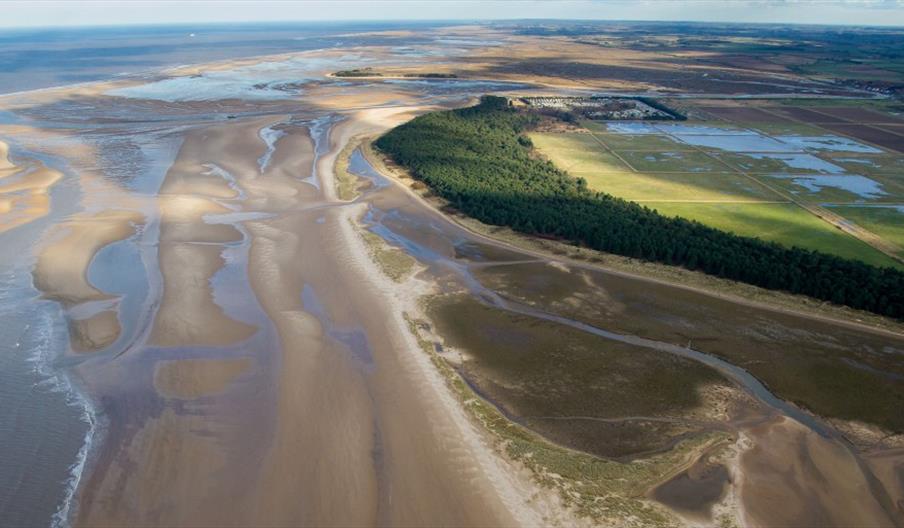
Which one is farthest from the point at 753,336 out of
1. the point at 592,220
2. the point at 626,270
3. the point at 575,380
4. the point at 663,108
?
the point at 663,108

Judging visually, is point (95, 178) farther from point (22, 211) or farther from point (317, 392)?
point (317, 392)

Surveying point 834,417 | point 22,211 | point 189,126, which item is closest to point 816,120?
point 834,417

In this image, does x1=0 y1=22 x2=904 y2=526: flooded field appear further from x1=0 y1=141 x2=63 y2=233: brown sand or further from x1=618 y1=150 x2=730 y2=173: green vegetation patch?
x1=618 y1=150 x2=730 y2=173: green vegetation patch

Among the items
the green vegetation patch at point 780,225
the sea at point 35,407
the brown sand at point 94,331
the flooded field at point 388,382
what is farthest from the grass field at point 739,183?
the sea at point 35,407

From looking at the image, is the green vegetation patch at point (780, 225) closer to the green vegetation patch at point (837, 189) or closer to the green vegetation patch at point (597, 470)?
the green vegetation patch at point (837, 189)

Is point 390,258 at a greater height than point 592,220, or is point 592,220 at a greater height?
point 592,220

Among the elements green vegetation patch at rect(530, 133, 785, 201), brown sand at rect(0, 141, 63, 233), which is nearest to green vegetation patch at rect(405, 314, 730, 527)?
green vegetation patch at rect(530, 133, 785, 201)

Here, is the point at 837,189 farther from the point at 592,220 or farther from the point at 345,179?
the point at 345,179
